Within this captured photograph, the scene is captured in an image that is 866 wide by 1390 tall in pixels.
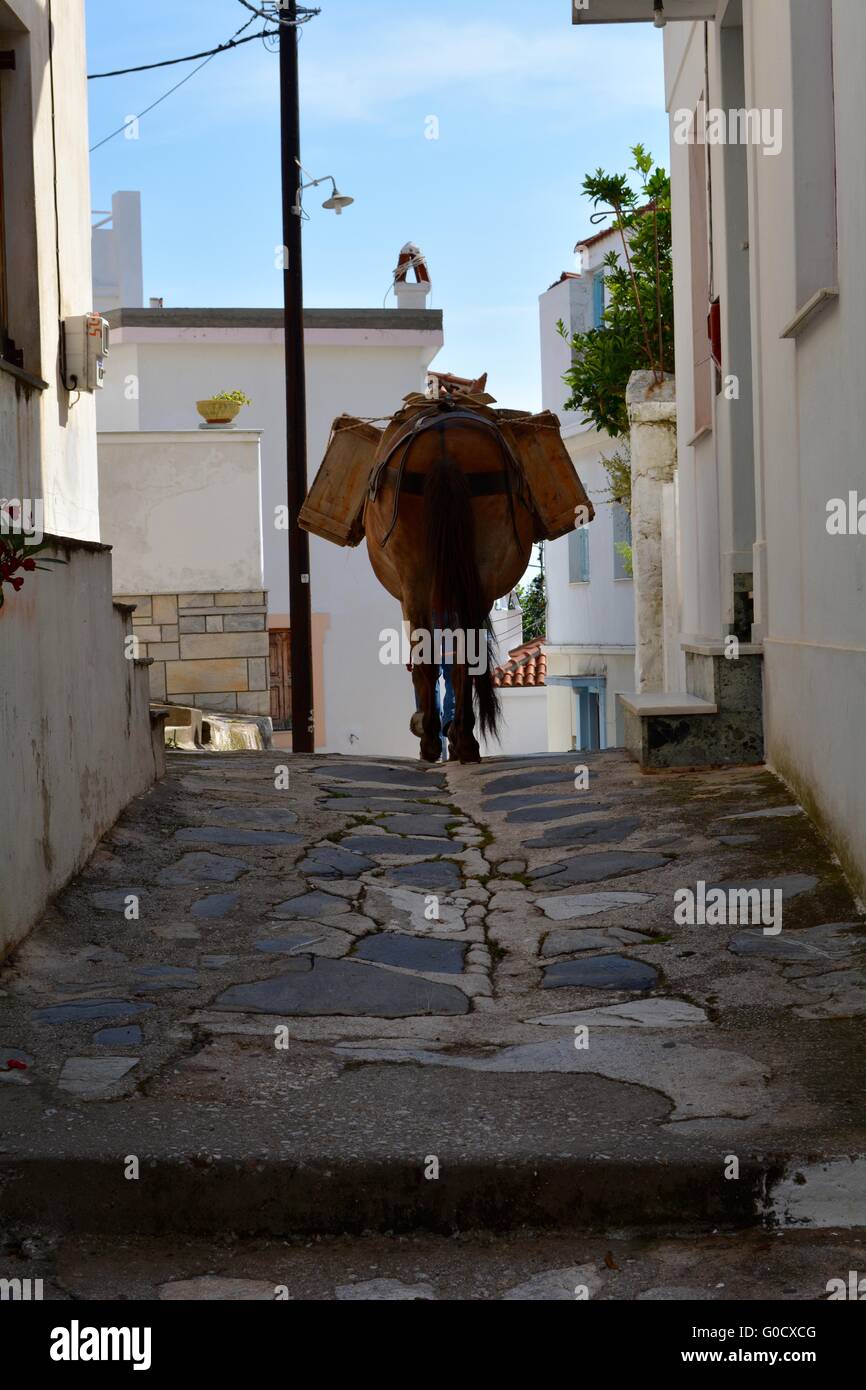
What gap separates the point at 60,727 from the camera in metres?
5.29

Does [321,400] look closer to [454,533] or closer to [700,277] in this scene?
[700,277]

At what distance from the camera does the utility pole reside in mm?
13852

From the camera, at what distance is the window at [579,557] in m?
25.0

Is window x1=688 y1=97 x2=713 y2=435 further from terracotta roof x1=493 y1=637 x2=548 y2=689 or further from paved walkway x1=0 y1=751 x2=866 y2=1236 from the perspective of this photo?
terracotta roof x1=493 y1=637 x2=548 y2=689

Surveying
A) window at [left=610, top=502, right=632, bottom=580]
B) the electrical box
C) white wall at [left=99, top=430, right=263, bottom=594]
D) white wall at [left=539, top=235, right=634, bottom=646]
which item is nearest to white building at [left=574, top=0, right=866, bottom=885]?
the electrical box

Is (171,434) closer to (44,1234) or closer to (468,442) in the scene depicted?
(468,442)

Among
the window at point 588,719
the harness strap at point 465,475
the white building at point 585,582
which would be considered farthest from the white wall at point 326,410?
the harness strap at point 465,475

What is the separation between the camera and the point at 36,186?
7.23 metres

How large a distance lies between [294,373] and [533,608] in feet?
86.4

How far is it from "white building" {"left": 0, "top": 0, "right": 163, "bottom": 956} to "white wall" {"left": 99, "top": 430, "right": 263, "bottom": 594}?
13.6 ft

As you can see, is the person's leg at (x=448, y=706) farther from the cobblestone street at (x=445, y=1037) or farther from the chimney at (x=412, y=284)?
the chimney at (x=412, y=284)

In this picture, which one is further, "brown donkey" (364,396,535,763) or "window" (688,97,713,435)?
"window" (688,97,713,435)
